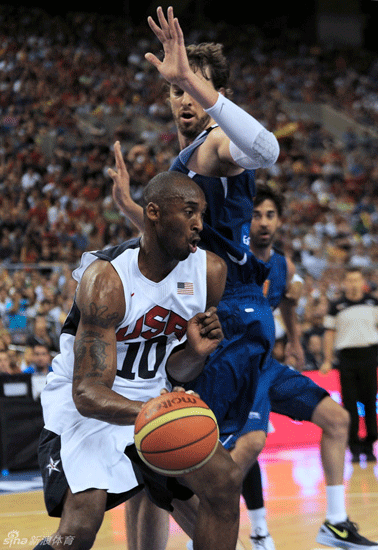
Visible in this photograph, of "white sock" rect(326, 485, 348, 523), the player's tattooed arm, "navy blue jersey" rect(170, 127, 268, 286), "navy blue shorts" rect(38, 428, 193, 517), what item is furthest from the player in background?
→ "white sock" rect(326, 485, 348, 523)

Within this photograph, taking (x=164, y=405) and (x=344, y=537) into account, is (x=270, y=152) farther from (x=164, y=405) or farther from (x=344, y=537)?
(x=344, y=537)

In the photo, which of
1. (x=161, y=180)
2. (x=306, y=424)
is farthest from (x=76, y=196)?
(x=161, y=180)

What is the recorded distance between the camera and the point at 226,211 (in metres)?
3.62

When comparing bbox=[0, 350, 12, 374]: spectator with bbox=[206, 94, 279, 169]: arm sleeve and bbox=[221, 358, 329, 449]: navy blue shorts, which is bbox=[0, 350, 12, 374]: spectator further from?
bbox=[206, 94, 279, 169]: arm sleeve

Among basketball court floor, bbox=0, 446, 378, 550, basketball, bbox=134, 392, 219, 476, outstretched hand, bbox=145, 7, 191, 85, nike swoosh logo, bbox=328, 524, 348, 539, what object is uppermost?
outstretched hand, bbox=145, 7, 191, 85

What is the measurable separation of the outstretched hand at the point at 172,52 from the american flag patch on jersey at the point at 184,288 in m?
0.88

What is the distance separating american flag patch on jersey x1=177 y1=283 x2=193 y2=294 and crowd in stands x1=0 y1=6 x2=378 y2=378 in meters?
5.73

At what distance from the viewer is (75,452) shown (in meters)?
3.09

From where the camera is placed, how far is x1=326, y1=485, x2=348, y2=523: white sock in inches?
173

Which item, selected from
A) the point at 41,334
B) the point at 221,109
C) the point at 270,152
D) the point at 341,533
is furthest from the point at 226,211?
the point at 41,334

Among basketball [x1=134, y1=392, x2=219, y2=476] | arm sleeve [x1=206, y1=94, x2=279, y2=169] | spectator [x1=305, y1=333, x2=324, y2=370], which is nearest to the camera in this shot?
basketball [x1=134, y1=392, x2=219, y2=476]

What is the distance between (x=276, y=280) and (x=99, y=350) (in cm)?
226

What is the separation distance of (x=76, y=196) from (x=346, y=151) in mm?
9481

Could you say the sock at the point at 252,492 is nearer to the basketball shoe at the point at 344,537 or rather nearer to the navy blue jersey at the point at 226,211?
the basketball shoe at the point at 344,537
